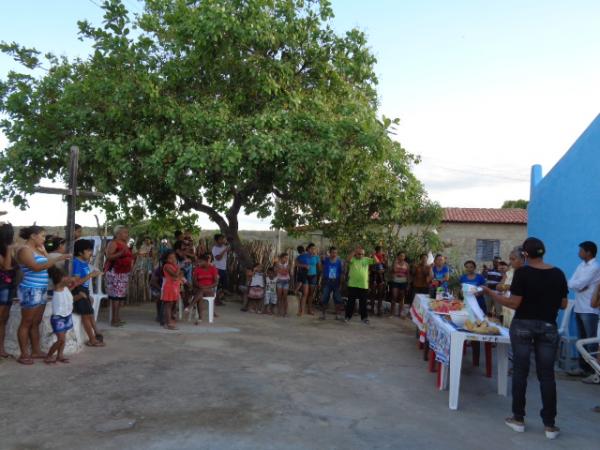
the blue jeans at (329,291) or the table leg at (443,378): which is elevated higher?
the blue jeans at (329,291)

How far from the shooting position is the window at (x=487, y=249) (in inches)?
1264

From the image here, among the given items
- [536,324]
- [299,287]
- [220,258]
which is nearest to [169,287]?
[220,258]

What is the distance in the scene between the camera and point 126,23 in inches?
443

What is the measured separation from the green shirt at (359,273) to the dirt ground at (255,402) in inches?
121

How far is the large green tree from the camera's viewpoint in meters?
10.5

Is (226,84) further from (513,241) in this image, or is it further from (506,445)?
(513,241)

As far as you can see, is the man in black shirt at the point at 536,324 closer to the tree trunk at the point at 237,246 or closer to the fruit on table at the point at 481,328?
the fruit on table at the point at 481,328

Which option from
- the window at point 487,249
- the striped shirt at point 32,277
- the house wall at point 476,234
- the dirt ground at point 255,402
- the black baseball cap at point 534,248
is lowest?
the dirt ground at point 255,402

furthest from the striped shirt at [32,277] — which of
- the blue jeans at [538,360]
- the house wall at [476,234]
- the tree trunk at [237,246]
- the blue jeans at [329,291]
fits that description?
the house wall at [476,234]

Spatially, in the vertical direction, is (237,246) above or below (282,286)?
above

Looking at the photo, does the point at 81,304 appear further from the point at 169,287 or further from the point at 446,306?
the point at 446,306

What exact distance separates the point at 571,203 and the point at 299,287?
19.6 feet

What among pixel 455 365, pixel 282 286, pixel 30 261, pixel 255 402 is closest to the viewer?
pixel 255 402

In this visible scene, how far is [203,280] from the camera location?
11.0m
